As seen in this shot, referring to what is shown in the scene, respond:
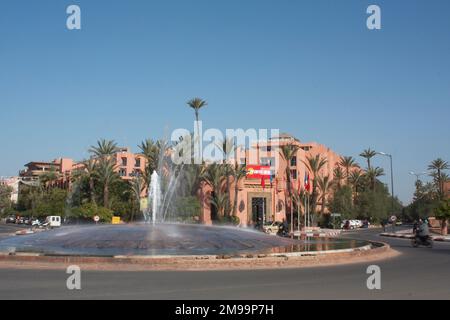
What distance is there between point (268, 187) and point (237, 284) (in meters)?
61.4

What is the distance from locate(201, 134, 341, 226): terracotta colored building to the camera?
69.7m

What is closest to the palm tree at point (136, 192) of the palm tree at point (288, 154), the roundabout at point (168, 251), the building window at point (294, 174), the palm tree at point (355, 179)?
the palm tree at point (288, 154)

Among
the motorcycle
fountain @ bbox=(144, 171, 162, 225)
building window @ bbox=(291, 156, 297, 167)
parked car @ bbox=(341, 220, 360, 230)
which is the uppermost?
building window @ bbox=(291, 156, 297, 167)

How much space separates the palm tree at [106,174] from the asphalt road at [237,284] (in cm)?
5053

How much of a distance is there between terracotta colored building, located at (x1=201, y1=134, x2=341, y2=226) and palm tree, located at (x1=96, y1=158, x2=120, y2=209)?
12782mm

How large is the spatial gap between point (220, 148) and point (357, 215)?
29.6 meters

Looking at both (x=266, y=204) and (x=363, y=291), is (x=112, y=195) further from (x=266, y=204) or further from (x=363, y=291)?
(x=363, y=291)

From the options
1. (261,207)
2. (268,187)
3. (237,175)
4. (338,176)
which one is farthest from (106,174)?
(338,176)

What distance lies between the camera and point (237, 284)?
1143 cm

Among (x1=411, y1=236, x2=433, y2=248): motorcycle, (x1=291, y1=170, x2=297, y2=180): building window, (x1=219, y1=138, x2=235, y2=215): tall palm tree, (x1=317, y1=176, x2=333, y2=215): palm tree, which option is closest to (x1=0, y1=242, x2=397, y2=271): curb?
(x1=411, y1=236, x2=433, y2=248): motorcycle

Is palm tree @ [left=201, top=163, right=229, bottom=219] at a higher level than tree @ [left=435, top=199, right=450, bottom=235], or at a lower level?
higher

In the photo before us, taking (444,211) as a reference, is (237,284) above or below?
below

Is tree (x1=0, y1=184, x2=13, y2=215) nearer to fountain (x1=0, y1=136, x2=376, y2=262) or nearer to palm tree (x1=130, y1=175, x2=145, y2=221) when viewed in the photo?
palm tree (x1=130, y1=175, x2=145, y2=221)

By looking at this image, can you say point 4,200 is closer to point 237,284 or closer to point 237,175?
point 237,175
